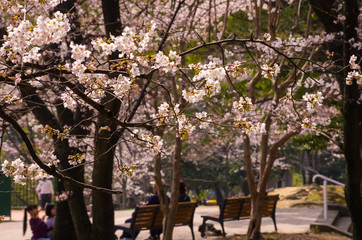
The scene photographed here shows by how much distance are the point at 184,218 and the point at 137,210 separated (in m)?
1.59

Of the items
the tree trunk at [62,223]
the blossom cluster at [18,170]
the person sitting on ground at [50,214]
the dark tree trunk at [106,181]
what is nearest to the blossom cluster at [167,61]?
the blossom cluster at [18,170]

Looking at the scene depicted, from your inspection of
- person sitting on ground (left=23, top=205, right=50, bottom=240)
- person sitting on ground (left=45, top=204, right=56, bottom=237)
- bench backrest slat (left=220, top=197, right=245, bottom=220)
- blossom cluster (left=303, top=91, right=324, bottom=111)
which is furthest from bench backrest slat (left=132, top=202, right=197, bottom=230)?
blossom cluster (left=303, top=91, right=324, bottom=111)

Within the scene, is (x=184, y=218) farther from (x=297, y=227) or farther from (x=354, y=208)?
(x=354, y=208)

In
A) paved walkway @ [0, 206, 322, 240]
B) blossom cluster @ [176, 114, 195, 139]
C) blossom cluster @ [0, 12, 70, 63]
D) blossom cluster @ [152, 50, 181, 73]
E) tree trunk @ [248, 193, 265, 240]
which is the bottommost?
paved walkway @ [0, 206, 322, 240]

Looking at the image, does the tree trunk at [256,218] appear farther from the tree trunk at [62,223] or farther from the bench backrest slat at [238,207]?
the tree trunk at [62,223]

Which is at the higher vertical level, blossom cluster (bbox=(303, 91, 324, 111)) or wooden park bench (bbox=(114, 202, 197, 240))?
blossom cluster (bbox=(303, 91, 324, 111))

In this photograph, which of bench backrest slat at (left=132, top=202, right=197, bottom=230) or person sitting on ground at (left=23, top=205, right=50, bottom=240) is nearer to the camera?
person sitting on ground at (left=23, top=205, right=50, bottom=240)

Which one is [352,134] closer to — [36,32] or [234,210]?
[234,210]

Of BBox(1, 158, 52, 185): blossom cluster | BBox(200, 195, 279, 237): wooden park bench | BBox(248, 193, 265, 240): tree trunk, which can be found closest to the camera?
BBox(1, 158, 52, 185): blossom cluster

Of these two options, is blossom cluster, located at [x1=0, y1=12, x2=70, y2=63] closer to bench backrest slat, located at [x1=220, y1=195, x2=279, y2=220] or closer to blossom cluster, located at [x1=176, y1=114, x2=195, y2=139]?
blossom cluster, located at [x1=176, y1=114, x2=195, y2=139]

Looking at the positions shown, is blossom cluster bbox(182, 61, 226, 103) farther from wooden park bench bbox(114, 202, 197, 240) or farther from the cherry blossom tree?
wooden park bench bbox(114, 202, 197, 240)

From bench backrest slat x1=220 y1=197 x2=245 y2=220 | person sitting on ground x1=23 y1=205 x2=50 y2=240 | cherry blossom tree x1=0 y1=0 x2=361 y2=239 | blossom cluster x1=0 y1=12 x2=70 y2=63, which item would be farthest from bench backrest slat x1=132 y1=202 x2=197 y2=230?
blossom cluster x1=0 y1=12 x2=70 y2=63

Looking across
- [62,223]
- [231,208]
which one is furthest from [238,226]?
[62,223]

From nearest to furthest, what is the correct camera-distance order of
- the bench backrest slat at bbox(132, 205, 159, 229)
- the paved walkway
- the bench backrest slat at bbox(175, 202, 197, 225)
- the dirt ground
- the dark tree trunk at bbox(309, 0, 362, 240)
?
the dark tree trunk at bbox(309, 0, 362, 240) < the bench backrest slat at bbox(132, 205, 159, 229) < the bench backrest slat at bbox(175, 202, 197, 225) < the dirt ground < the paved walkway
